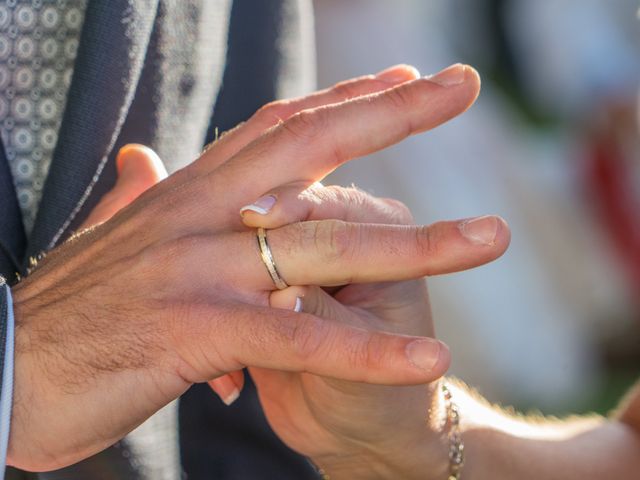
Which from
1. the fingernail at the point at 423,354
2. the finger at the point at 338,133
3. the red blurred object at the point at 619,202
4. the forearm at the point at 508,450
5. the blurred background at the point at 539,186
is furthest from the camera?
the red blurred object at the point at 619,202

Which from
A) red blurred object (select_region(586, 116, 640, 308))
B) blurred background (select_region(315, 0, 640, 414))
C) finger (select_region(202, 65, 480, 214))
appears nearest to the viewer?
finger (select_region(202, 65, 480, 214))

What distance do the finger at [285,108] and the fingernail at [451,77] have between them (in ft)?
0.41

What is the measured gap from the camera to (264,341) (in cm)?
92

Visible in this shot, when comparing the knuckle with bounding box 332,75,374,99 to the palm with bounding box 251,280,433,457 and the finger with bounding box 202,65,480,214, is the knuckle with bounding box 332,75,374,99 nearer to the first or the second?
the finger with bounding box 202,65,480,214

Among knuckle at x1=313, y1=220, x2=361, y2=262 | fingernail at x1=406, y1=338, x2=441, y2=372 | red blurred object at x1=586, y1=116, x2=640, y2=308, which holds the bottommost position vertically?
red blurred object at x1=586, y1=116, x2=640, y2=308

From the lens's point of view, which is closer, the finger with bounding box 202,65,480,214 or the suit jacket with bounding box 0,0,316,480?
the finger with bounding box 202,65,480,214

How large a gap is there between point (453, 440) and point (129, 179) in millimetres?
618

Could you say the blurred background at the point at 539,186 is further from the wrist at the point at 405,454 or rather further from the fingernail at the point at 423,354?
the fingernail at the point at 423,354

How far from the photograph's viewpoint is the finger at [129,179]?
1.19 meters

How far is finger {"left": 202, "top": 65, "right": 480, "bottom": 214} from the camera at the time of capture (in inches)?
39.2

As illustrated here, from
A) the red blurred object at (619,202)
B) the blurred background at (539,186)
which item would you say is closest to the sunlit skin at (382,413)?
the blurred background at (539,186)

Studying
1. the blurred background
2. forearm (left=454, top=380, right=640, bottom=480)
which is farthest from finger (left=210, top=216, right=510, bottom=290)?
the blurred background

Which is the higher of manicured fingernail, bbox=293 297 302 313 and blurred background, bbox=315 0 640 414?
manicured fingernail, bbox=293 297 302 313

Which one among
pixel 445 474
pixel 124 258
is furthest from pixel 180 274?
pixel 445 474
